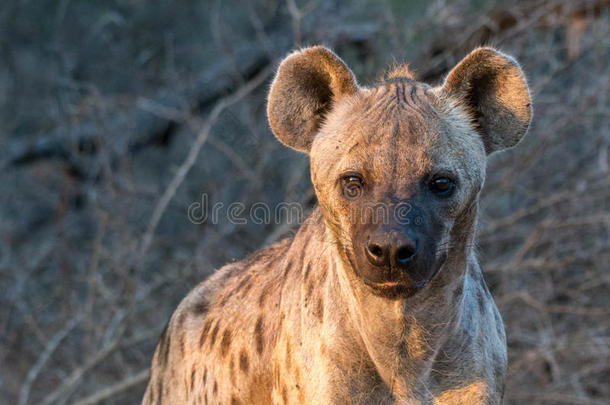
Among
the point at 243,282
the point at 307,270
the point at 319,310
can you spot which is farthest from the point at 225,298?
the point at 319,310

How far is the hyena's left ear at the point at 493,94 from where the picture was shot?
85.0 inches

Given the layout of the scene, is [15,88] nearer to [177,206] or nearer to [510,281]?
[177,206]

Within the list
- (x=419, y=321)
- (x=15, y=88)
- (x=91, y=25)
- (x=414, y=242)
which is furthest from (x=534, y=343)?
(x=15, y=88)

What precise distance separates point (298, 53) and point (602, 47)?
342 centimetres

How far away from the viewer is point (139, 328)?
16.9 feet

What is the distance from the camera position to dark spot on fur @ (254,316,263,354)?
2.43 meters

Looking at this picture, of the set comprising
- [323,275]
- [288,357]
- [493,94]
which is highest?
[493,94]

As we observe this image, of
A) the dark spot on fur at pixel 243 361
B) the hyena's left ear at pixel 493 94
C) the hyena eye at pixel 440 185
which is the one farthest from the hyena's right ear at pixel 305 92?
the dark spot on fur at pixel 243 361

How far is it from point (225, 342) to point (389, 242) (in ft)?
3.16

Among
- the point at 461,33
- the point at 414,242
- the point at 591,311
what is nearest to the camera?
the point at 414,242

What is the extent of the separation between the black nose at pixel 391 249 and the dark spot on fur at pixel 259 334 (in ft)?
2.20

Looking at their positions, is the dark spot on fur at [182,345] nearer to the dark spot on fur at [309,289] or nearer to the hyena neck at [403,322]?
the dark spot on fur at [309,289]

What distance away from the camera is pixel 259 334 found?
8.07 ft

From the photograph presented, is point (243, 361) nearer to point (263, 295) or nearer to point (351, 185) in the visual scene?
point (263, 295)
